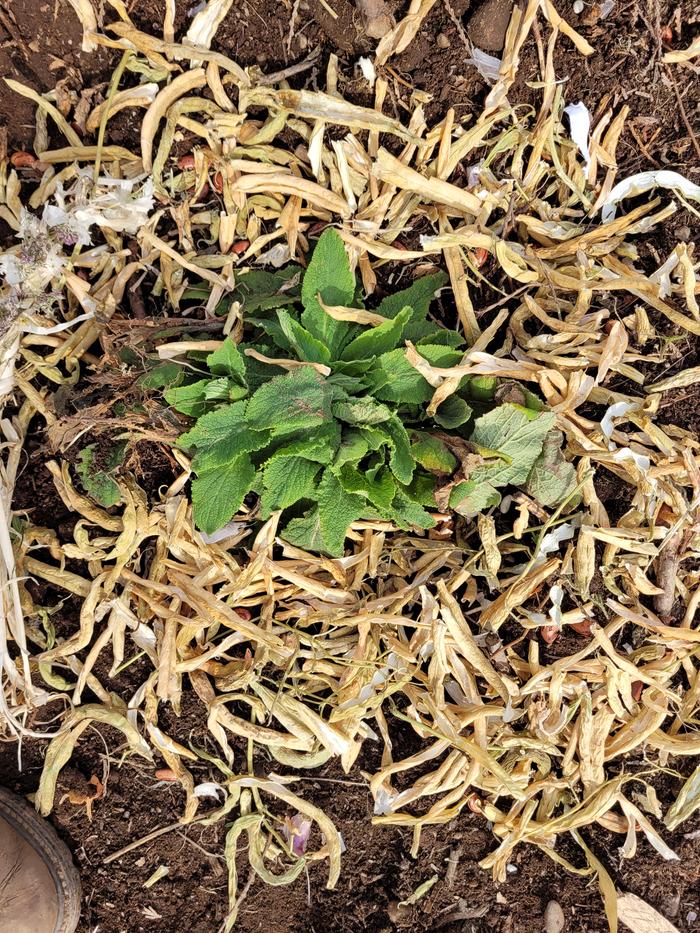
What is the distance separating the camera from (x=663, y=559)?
149 centimetres

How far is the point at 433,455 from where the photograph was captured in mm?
1315

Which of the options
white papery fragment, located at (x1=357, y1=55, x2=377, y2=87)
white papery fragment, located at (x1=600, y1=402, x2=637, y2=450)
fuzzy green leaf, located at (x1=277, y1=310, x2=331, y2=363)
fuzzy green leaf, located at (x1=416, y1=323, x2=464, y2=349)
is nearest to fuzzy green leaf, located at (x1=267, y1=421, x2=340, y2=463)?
fuzzy green leaf, located at (x1=277, y1=310, x2=331, y2=363)

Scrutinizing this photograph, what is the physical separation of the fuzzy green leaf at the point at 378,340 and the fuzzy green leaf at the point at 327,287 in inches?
1.4

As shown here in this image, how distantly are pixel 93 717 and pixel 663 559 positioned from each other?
124cm

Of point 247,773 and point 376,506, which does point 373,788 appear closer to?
point 247,773

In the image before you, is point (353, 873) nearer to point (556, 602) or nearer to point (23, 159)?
point (556, 602)

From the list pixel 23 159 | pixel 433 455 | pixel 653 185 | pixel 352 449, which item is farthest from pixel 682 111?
pixel 23 159

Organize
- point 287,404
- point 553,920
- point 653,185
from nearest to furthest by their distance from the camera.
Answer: point 287,404
point 653,185
point 553,920

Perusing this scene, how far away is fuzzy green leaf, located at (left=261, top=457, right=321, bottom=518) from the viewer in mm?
1260

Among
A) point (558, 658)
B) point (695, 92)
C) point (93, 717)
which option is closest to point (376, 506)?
point (558, 658)

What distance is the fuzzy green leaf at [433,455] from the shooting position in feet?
4.31

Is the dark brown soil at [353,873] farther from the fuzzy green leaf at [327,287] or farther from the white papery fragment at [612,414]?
the fuzzy green leaf at [327,287]

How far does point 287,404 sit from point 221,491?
0.72 ft

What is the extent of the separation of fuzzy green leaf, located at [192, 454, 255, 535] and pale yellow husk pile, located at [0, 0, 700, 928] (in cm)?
12
